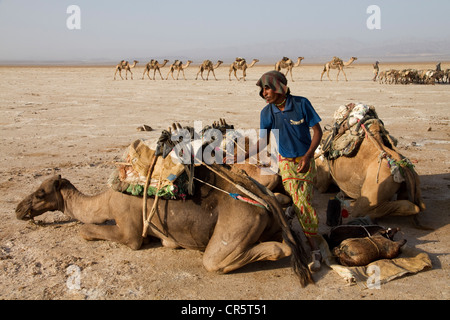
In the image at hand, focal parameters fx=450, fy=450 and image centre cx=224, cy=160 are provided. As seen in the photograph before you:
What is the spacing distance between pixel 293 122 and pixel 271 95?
14.7 inches

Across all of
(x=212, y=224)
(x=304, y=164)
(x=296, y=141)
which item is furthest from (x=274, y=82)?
(x=212, y=224)

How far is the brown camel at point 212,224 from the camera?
14.7ft

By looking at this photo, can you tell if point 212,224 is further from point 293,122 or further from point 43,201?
point 43,201

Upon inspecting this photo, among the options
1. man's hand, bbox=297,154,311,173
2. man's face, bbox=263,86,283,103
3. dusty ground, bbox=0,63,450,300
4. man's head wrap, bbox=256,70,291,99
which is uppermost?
man's head wrap, bbox=256,70,291,99

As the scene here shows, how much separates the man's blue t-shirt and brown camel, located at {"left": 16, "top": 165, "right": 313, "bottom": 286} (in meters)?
0.58

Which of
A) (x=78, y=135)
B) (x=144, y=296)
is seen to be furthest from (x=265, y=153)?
(x=78, y=135)

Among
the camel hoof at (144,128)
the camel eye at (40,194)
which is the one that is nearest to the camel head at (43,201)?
the camel eye at (40,194)

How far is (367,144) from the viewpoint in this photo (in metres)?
6.34

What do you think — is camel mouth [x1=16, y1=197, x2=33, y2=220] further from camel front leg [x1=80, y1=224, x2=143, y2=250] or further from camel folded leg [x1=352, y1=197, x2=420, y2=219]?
camel folded leg [x1=352, y1=197, x2=420, y2=219]

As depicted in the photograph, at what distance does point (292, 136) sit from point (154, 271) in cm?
205

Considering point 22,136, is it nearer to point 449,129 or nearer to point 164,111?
point 164,111

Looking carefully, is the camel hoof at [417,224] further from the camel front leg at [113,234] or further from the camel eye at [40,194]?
the camel eye at [40,194]

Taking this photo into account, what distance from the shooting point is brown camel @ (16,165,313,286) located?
176 inches

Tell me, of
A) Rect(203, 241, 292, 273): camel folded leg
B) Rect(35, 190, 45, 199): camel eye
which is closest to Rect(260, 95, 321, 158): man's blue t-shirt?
Rect(203, 241, 292, 273): camel folded leg
